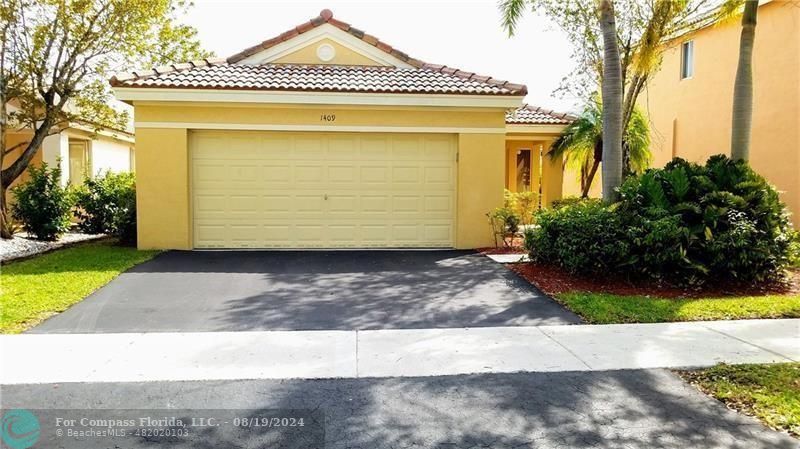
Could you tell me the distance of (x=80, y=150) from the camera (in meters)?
17.7

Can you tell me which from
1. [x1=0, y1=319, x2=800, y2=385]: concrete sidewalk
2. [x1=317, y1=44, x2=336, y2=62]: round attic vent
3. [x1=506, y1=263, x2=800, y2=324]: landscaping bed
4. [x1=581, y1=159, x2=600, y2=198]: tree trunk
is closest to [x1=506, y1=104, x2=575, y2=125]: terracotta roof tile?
[x1=581, y1=159, x2=600, y2=198]: tree trunk

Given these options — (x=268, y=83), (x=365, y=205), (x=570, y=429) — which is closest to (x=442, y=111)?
(x=365, y=205)

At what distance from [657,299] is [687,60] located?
12894mm

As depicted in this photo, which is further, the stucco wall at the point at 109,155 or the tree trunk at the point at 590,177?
the stucco wall at the point at 109,155

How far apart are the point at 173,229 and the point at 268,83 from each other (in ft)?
11.8

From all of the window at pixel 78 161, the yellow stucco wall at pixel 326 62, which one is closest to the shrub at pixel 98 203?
the window at pixel 78 161

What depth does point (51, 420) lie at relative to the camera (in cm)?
388

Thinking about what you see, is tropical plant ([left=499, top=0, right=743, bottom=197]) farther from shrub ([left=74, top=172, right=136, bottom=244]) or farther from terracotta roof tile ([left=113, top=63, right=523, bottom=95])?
shrub ([left=74, top=172, right=136, bottom=244])

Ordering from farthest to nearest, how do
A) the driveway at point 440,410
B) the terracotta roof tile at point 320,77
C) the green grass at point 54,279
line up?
1. the terracotta roof tile at point 320,77
2. the green grass at point 54,279
3. the driveway at point 440,410

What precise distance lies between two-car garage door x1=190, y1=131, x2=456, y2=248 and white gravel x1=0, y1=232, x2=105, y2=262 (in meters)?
3.22

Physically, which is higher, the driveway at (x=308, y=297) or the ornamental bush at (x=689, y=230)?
the ornamental bush at (x=689, y=230)

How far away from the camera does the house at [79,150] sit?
1574cm

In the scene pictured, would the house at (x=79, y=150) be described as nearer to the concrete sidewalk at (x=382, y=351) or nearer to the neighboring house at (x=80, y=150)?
the neighboring house at (x=80, y=150)

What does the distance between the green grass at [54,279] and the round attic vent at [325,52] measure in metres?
6.31
